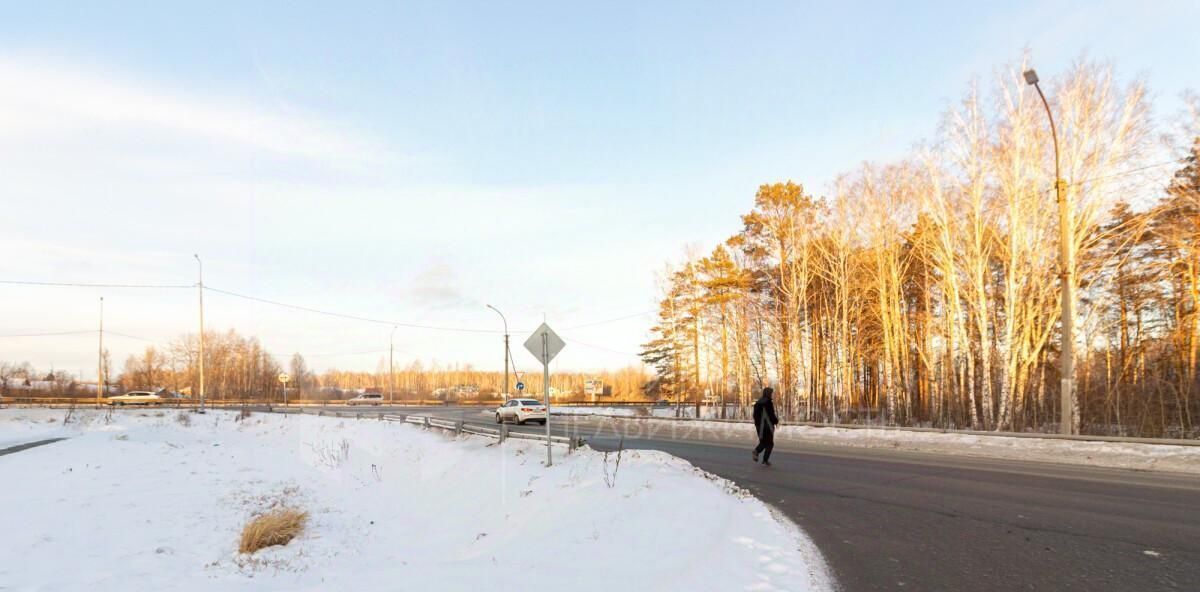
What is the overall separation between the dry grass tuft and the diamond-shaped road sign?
20.5 ft

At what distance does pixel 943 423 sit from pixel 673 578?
23713 mm

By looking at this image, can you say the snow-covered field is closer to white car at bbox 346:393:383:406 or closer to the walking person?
the walking person

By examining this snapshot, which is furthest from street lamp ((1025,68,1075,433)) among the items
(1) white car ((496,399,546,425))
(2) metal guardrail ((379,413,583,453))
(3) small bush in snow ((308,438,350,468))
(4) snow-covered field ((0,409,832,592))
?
(1) white car ((496,399,546,425))

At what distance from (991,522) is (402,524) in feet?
37.1

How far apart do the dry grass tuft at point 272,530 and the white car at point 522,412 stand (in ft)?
71.9

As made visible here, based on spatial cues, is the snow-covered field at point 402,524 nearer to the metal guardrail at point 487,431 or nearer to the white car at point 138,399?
the metal guardrail at point 487,431

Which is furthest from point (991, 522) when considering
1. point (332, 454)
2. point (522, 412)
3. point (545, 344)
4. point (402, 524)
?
point (522, 412)

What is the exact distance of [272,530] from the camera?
12.2m

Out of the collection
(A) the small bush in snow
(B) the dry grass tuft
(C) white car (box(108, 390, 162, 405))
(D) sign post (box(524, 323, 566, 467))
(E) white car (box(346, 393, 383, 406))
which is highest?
(D) sign post (box(524, 323, 566, 467))

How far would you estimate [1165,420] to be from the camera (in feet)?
61.6

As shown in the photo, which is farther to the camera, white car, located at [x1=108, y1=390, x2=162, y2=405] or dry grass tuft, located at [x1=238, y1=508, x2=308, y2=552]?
white car, located at [x1=108, y1=390, x2=162, y2=405]

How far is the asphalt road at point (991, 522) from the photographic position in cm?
559

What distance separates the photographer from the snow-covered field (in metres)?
6.52

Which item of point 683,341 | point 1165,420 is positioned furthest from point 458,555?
point 683,341
